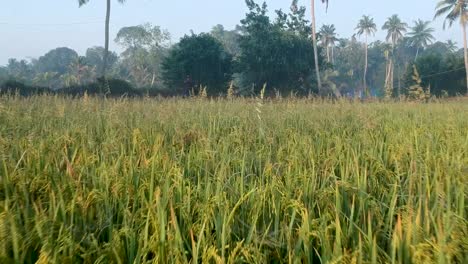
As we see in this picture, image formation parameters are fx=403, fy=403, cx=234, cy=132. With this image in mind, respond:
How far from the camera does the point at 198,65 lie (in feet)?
80.7

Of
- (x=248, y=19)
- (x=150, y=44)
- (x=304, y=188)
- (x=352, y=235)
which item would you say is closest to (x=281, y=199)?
(x=304, y=188)

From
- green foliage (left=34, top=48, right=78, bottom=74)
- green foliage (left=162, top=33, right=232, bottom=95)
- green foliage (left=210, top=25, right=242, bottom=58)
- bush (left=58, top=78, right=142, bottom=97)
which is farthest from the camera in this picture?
green foliage (left=34, top=48, right=78, bottom=74)

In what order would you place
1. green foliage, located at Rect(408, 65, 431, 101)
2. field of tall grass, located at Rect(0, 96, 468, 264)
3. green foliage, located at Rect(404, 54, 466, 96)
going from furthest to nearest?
1. green foliage, located at Rect(404, 54, 466, 96)
2. green foliage, located at Rect(408, 65, 431, 101)
3. field of tall grass, located at Rect(0, 96, 468, 264)

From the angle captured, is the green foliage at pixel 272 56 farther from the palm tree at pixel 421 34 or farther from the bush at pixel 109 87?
the palm tree at pixel 421 34

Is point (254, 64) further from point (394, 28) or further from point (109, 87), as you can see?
point (394, 28)

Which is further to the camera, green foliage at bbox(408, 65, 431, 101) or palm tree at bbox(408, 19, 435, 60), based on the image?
palm tree at bbox(408, 19, 435, 60)

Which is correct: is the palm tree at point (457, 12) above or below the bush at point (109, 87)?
above

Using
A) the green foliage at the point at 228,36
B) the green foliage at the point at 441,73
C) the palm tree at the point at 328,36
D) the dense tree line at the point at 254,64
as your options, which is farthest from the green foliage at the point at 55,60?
the green foliage at the point at 441,73

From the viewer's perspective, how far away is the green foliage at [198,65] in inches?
966

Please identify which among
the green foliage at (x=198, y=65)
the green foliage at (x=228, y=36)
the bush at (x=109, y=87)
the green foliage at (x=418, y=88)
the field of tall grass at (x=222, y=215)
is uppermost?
the green foliage at (x=228, y=36)

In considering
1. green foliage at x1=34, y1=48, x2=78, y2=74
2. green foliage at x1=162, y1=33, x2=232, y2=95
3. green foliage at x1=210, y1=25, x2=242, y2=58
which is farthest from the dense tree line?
green foliage at x1=34, y1=48, x2=78, y2=74

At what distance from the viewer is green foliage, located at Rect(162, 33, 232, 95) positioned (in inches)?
966

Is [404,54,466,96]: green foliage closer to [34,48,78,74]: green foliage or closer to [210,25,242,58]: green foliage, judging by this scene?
[210,25,242,58]: green foliage

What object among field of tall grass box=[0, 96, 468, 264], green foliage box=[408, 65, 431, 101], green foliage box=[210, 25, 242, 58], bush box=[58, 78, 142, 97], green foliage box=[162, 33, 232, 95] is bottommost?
field of tall grass box=[0, 96, 468, 264]
